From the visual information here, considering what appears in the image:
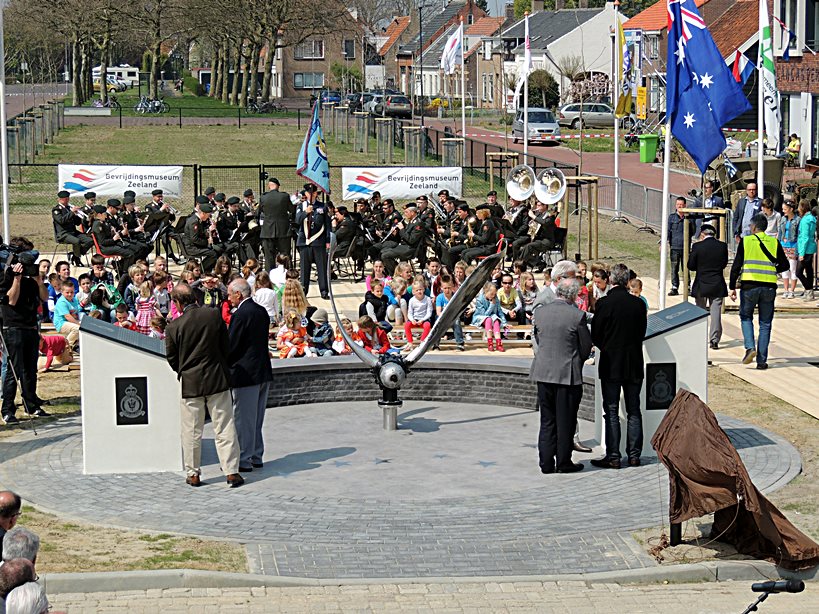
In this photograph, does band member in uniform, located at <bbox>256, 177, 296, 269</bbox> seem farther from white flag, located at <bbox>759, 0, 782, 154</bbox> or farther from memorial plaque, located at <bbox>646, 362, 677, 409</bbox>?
memorial plaque, located at <bbox>646, 362, 677, 409</bbox>

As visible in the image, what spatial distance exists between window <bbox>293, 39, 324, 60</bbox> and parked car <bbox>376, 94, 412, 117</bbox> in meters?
42.8

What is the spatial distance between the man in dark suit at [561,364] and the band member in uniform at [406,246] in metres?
12.9

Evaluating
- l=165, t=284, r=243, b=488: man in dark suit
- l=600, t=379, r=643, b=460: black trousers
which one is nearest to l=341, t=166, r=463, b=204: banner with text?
l=600, t=379, r=643, b=460: black trousers

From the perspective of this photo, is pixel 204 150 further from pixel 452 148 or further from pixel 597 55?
pixel 597 55

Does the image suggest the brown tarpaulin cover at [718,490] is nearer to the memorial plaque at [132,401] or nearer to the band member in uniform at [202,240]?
the memorial plaque at [132,401]

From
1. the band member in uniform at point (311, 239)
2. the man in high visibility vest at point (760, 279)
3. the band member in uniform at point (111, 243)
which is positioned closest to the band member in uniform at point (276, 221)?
the band member in uniform at point (311, 239)

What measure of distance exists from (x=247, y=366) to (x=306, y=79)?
112 meters

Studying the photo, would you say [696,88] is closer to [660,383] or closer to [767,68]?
[660,383]

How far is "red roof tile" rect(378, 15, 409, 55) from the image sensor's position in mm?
132000

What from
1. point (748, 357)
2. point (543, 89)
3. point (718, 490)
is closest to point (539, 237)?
point (748, 357)

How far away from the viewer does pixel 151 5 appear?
80.8m

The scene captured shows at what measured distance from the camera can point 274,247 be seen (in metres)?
25.3

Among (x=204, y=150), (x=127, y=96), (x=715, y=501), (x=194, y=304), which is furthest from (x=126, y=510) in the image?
(x=127, y=96)

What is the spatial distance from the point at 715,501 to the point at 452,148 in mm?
34142
